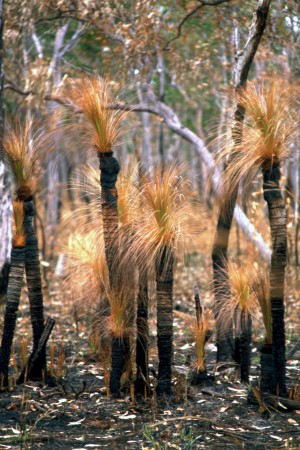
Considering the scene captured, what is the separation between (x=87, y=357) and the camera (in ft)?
24.9

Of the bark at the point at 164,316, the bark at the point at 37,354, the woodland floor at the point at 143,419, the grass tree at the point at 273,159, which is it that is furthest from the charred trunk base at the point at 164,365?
the bark at the point at 37,354

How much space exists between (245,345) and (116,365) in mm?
1162

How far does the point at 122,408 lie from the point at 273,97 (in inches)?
103

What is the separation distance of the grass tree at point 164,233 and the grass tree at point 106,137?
10.0 inches

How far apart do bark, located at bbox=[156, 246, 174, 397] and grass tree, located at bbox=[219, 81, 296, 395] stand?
30.8 inches

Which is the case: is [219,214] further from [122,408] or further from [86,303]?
[122,408]

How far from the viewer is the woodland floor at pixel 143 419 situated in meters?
4.94

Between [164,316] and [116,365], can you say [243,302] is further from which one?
[116,365]

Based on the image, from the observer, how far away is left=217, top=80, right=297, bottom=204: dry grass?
5.20m

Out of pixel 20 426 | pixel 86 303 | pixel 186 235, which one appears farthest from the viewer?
pixel 86 303

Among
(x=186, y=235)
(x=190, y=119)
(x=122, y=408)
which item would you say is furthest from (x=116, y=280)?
(x=190, y=119)

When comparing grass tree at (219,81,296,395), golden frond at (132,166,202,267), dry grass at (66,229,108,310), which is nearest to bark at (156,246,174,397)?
golden frond at (132,166,202,267)

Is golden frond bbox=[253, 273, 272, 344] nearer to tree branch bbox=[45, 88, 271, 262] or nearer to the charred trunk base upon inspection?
the charred trunk base

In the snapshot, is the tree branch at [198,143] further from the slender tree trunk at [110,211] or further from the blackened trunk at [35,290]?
the slender tree trunk at [110,211]
